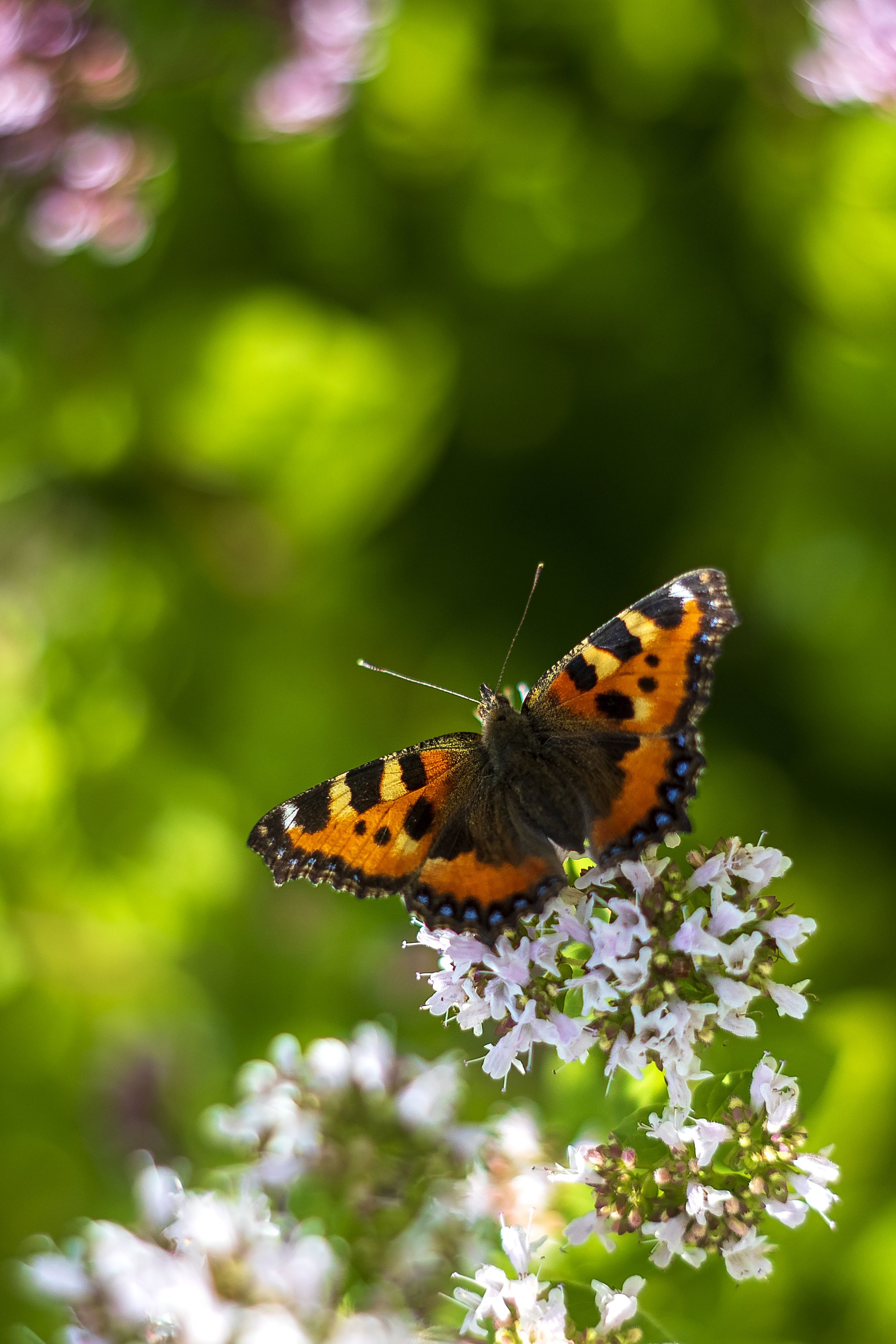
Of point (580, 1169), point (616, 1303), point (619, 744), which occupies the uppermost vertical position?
point (619, 744)

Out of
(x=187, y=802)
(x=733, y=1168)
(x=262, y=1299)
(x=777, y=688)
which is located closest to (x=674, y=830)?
(x=733, y=1168)

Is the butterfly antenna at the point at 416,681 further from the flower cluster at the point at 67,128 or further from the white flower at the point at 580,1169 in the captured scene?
the flower cluster at the point at 67,128

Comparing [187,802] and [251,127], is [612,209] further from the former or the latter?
[187,802]

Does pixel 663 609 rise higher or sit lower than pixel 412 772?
higher

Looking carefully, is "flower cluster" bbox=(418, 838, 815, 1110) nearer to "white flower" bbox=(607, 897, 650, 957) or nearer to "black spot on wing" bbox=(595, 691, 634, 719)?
"white flower" bbox=(607, 897, 650, 957)

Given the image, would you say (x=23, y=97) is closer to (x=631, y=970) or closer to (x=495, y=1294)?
(x=631, y=970)

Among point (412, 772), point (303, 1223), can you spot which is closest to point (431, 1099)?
point (303, 1223)
